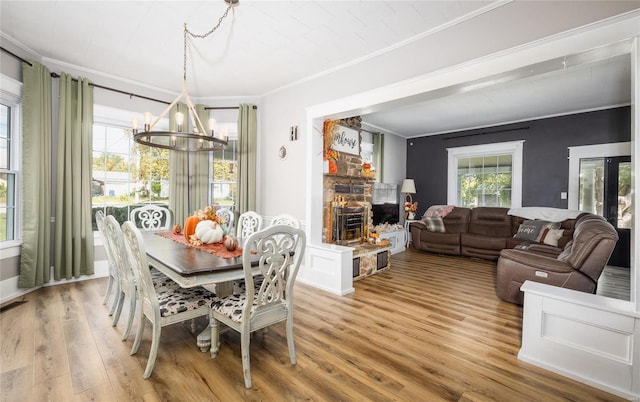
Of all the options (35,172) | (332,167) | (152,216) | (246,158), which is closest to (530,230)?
(332,167)

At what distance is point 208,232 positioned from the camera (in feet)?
8.16

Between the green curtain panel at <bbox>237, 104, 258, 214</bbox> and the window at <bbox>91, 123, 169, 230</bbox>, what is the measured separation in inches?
45.0

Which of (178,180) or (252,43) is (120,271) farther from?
(252,43)

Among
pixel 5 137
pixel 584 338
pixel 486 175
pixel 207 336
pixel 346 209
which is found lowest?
pixel 207 336

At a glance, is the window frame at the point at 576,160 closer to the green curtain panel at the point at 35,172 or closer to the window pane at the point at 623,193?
the window pane at the point at 623,193

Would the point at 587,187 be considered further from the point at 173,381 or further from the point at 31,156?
the point at 31,156

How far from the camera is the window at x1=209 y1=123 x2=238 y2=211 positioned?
4.80 metres

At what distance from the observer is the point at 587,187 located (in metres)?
4.97

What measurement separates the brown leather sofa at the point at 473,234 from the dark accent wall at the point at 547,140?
694 millimetres

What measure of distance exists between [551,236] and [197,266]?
518 cm

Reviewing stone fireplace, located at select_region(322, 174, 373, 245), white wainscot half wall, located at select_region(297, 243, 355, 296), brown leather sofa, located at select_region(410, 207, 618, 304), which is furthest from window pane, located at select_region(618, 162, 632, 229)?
white wainscot half wall, located at select_region(297, 243, 355, 296)

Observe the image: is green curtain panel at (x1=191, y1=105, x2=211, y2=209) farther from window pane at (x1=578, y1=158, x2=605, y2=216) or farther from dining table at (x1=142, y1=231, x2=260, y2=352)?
window pane at (x1=578, y1=158, x2=605, y2=216)

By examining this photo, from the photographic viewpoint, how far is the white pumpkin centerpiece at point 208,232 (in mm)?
2486

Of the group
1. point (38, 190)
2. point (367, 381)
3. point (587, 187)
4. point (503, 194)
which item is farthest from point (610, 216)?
point (38, 190)
